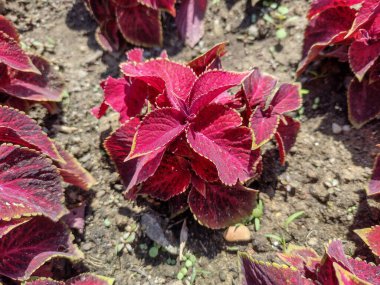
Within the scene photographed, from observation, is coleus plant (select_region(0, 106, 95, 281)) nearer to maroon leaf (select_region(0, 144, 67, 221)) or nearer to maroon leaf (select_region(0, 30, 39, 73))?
maroon leaf (select_region(0, 144, 67, 221))

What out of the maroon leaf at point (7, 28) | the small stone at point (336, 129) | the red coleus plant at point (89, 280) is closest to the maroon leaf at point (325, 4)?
the small stone at point (336, 129)

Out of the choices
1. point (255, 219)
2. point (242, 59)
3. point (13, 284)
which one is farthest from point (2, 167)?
point (242, 59)

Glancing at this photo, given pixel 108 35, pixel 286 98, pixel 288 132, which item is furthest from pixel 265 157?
pixel 108 35

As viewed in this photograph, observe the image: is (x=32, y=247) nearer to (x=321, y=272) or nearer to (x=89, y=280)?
(x=89, y=280)

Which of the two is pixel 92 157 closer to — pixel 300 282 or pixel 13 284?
pixel 13 284

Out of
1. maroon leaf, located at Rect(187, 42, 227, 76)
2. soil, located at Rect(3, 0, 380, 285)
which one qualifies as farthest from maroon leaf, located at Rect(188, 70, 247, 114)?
soil, located at Rect(3, 0, 380, 285)

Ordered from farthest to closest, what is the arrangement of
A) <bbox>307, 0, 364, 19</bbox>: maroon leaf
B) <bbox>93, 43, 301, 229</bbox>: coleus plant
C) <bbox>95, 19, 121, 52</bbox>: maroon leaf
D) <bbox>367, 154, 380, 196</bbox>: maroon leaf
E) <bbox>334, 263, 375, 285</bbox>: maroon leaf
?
<bbox>95, 19, 121, 52</bbox>: maroon leaf
<bbox>307, 0, 364, 19</bbox>: maroon leaf
<bbox>367, 154, 380, 196</bbox>: maroon leaf
<bbox>93, 43, 301, 229</bbox>: coleus plant
<bbox>334, 263, 375, 285</bbox>: maroon leaf

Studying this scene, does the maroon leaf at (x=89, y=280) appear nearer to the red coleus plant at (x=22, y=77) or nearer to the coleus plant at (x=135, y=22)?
the red coleus plant at (x=22, y=77)
